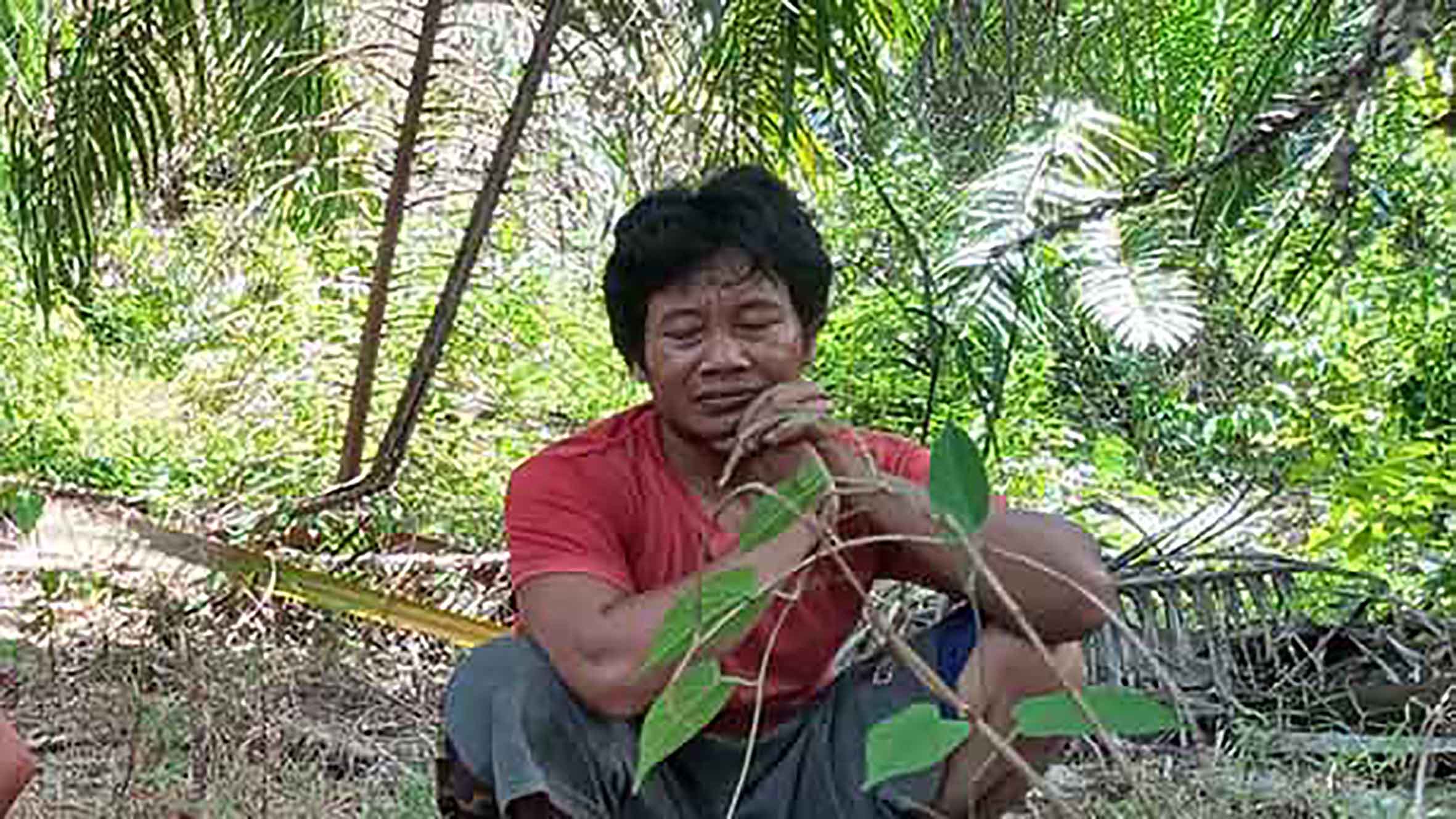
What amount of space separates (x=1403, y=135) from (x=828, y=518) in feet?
13.3

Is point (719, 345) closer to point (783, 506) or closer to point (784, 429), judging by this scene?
point (784, 429)

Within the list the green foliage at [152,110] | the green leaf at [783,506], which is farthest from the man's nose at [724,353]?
the green foliage at [152,110]

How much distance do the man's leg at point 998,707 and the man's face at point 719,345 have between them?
1.34ft

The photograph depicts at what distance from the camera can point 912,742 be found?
1.28 meters

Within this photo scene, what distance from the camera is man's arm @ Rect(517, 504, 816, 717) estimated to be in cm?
222

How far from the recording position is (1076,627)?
7.59ft

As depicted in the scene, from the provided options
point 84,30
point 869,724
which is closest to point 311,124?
point 84,30

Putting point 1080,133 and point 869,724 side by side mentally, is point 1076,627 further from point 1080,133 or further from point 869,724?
point 1080,133

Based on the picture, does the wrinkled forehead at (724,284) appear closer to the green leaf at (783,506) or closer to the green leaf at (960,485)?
the green leaf at (783,506)

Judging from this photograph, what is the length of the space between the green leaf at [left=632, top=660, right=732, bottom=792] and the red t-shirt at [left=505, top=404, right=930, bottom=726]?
0.91 meters

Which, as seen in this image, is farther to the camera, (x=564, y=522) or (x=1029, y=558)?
(x=564, y=522)

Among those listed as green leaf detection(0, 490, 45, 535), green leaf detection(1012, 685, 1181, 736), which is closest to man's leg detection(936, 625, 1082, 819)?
green leaf detection(1012, 685, 1181, 736)

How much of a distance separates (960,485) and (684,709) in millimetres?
263

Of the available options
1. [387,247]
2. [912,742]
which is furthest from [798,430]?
[387,247]
